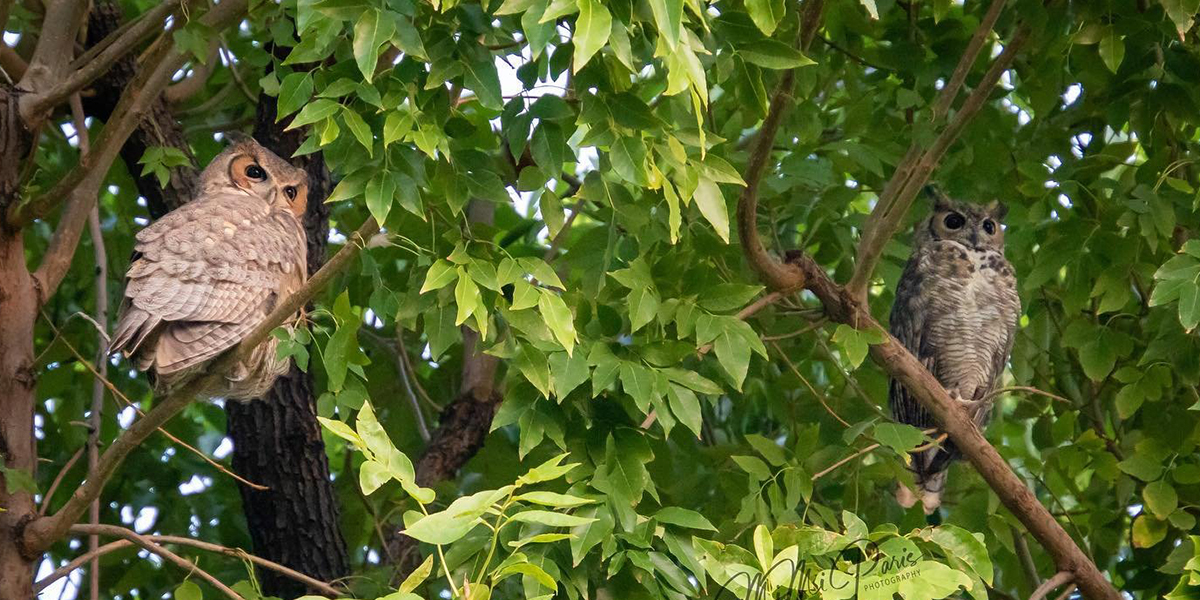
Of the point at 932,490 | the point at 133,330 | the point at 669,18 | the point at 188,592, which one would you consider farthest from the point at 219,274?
the point at 932,490

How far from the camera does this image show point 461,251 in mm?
2594

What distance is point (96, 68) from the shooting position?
10.5 ft

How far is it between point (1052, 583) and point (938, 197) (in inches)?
59.2

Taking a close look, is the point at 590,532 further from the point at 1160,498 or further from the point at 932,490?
the point at 932,490

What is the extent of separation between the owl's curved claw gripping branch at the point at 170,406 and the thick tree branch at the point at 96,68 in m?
0.73

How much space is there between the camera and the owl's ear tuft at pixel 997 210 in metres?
4.35

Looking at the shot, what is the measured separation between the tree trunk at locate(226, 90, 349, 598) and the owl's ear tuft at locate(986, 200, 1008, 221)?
2.06m

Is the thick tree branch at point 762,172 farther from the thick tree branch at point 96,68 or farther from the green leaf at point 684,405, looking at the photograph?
the thick tree branch at point 96,68

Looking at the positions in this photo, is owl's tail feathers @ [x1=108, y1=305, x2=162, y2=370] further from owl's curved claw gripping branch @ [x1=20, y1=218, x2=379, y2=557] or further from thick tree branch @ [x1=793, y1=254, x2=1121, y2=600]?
thick tree branch @ [x1=793, y1=254, x2=1121, y2=600]

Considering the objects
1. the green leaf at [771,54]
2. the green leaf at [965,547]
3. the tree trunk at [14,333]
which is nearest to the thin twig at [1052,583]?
the green leaf at [965,547]

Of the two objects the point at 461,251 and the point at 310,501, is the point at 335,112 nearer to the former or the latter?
the point at 461,251

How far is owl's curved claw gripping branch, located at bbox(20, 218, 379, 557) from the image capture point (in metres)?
2.54

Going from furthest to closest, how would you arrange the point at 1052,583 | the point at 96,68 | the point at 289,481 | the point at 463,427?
the point at 463,427 → the point at 289,481 → the point at 1052,583 → the point at 96,68

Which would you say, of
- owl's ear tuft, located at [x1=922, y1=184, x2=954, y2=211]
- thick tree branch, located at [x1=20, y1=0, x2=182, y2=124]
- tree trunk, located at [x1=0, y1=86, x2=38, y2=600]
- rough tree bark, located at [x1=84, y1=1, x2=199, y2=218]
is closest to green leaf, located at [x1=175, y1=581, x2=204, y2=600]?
tree trunk, located at [x1=0, y1=86, x2=38, y2=600]
